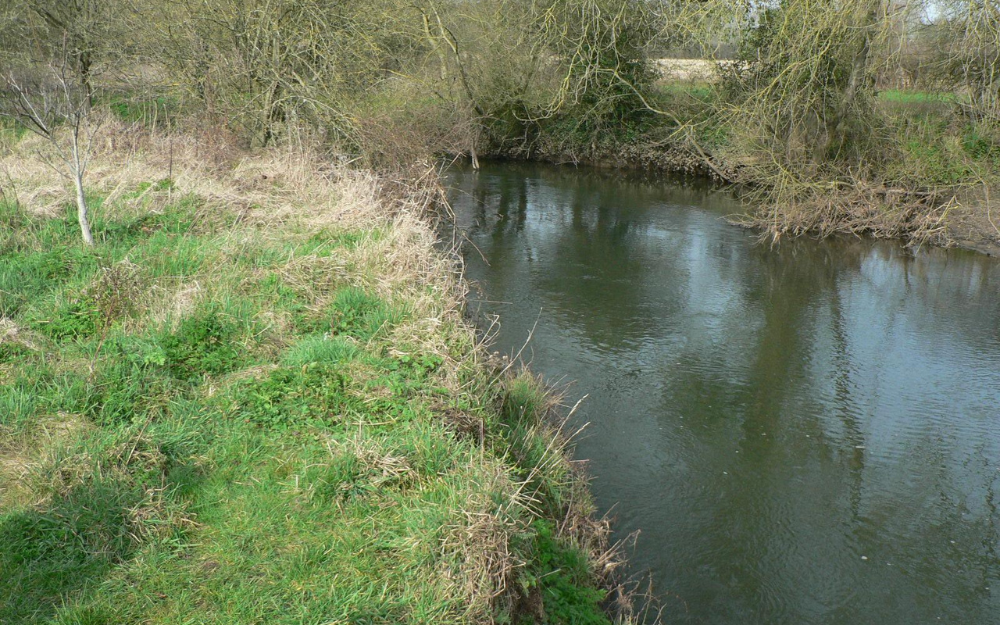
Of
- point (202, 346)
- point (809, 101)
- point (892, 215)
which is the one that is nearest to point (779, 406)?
point (202, 346)

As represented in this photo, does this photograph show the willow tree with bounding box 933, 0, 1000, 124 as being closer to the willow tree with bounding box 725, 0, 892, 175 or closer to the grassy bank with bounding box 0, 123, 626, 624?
the willow tree with bounding box 725, 0, 892, 175

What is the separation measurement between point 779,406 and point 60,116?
956 cm

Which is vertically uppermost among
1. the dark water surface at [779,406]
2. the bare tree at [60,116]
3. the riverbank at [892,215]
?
the bare tree at [60,116]

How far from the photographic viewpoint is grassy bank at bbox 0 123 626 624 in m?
3.63

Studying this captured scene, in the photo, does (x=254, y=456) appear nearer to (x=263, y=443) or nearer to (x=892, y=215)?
(x=263, y=443)

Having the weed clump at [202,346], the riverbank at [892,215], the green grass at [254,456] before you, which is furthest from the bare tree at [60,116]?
the riverbank at [892,215]

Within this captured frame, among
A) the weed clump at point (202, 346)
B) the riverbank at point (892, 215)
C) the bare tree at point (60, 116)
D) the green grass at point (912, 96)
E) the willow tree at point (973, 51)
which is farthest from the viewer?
the green grass at point (912, 96)

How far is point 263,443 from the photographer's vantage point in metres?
4.76

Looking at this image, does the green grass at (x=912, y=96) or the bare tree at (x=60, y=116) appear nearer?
the bare tree at (x=60, y=116)

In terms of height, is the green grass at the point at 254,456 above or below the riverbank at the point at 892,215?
below

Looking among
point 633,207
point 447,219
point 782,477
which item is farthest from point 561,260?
point 782,477

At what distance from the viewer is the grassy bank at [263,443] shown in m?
3.63

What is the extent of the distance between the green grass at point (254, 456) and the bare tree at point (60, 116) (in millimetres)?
865

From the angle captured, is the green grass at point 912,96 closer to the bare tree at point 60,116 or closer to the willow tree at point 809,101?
the willow tree at point 809,101
